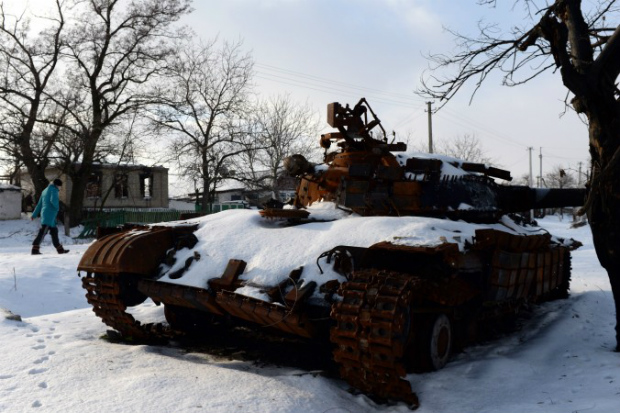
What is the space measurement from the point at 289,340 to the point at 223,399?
2445mm

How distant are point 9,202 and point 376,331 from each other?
3095 cm

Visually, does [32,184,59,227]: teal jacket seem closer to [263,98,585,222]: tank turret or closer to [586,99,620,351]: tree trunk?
[263,98,585,222]: tank turret

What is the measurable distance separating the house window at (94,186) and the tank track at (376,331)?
3165cm

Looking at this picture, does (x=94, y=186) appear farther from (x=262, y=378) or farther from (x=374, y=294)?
(x=374, y=294)

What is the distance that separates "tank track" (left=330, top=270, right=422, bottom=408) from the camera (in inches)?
157

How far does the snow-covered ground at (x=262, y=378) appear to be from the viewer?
164 inches

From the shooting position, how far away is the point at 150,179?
3722 cm

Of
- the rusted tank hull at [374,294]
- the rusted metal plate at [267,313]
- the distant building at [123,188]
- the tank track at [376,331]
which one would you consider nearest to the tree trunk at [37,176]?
the distant building at [123,188]

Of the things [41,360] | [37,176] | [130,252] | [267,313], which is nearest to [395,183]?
[267,313]

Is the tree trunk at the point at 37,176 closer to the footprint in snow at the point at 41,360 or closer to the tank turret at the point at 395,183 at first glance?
the tank turret at the point at 395,183

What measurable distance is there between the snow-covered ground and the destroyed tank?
0.29m

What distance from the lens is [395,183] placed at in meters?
6.13

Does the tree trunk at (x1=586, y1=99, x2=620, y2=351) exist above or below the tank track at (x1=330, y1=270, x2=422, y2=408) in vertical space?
above

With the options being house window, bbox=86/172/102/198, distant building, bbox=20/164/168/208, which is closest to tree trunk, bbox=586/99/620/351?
distant building, bbox=20/164/168/208
